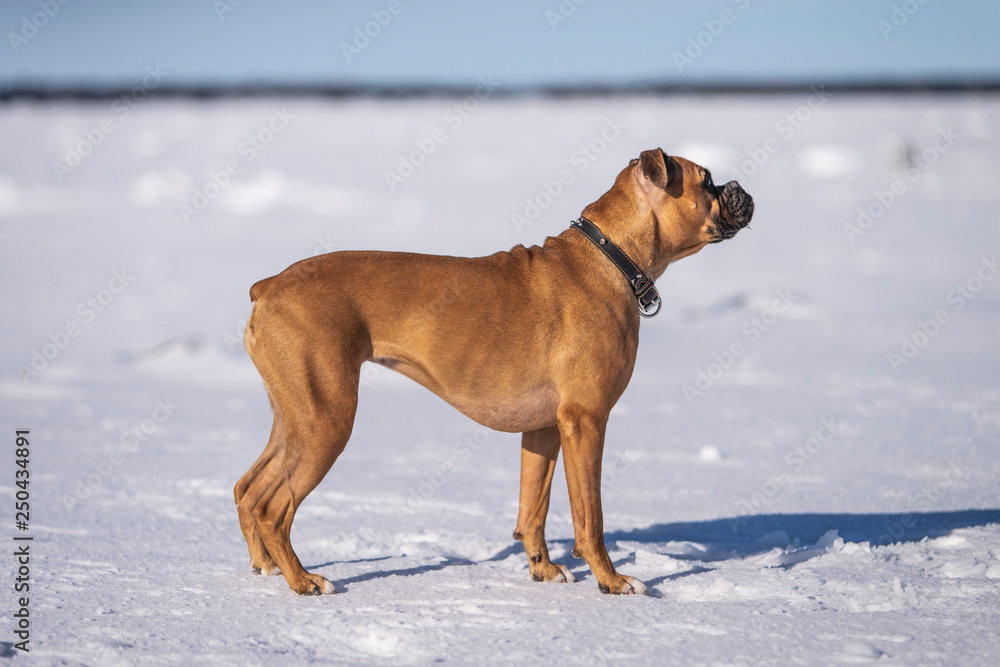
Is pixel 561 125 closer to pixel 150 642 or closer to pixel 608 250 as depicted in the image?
pixel 608 250

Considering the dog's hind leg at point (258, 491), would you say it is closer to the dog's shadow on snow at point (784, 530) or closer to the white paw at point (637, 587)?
the white paw at point (637, 587)

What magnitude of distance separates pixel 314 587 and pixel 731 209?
2892mm

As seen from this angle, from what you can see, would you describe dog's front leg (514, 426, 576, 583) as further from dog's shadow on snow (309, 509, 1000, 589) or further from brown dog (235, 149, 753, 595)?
dog's shadow on snow (309, 509, 1000, 589)

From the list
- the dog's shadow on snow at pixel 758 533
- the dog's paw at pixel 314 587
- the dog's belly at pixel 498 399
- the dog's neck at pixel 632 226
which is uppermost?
the dog's neck at pixel 632 226

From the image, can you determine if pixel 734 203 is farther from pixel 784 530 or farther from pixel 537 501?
pixel 784 530

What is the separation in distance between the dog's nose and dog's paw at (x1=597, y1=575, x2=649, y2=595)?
1.97 metres

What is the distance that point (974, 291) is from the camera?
15.3 m

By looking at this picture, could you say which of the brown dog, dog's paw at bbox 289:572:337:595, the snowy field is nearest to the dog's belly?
the brown dog

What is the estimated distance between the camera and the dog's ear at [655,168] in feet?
14.8

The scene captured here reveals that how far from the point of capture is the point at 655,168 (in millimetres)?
4539

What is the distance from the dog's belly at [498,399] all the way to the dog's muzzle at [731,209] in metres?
1.31

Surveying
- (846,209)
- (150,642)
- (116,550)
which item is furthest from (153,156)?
(150,642)

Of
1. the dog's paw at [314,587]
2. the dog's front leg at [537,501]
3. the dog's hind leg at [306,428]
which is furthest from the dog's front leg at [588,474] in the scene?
the dog's paw at [314,587]

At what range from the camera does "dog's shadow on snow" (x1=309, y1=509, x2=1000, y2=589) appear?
16.6ft
